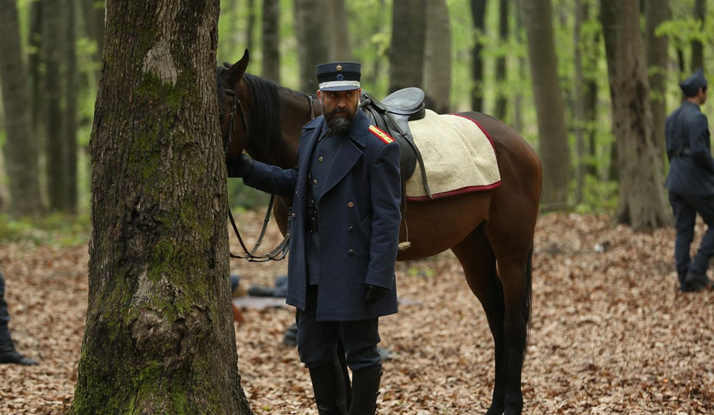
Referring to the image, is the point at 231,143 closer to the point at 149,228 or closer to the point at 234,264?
the point at 149,228

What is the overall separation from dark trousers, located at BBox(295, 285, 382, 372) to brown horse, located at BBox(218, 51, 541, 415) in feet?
3.11

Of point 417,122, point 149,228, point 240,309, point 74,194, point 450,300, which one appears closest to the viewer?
point 149,228

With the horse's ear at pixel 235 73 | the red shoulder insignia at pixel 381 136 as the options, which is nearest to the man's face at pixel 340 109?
the red shoulder insignia at pixel 381 136

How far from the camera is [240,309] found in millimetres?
9820

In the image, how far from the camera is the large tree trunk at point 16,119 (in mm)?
15586

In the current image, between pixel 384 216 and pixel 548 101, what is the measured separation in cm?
1272

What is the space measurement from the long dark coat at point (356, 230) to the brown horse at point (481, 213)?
0.84m

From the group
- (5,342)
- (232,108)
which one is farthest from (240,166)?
(5,342)

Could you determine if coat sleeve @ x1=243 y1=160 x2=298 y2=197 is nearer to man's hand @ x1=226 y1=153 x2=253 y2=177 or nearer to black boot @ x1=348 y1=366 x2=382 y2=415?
man's hand @ x1=226 y1=153 x2=253 y2=177

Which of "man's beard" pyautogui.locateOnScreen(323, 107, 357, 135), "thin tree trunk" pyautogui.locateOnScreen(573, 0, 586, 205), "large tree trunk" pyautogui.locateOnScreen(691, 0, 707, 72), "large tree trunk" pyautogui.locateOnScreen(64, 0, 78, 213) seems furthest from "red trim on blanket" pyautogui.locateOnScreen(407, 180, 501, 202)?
"large tree trunk" pyautogui.locateOnScreen(64, 0, 78, 213)

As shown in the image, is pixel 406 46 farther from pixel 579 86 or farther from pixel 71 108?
pixel 71 108

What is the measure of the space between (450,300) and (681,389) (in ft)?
15.4

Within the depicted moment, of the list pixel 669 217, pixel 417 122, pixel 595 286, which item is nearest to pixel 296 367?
pixel 417 122

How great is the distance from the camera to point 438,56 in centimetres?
1498
